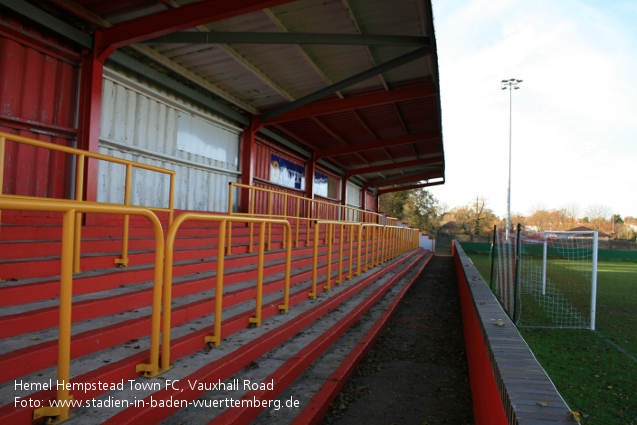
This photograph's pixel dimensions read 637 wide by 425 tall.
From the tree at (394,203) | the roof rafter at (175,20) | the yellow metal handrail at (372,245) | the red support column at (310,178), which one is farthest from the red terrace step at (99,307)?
the tree at (394,203)

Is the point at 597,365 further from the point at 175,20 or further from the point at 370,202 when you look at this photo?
the point at 370,202

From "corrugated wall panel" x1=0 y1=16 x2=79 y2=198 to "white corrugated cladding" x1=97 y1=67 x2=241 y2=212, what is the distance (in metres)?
0.71

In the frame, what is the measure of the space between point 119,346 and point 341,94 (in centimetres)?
948

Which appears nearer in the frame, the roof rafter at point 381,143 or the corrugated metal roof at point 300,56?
the corrugated metal roof at point 300,56

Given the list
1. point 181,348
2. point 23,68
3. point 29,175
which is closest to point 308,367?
point 181,348

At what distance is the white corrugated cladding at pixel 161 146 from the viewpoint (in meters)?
7.18

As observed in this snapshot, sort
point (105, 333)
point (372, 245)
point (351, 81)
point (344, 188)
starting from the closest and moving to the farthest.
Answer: point (105, 333) < point (372, 245) < point (351, 81) < point (344, 188)

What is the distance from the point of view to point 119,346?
285 centimetres

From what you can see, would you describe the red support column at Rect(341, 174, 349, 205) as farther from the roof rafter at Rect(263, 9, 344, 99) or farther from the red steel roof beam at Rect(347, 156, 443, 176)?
the roof rafter at Rect(263, 9, 344, 99)

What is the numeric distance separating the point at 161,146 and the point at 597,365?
810 cm

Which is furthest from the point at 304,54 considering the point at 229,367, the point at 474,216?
the point at 474,216

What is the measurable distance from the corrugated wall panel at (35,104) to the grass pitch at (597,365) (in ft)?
22.9

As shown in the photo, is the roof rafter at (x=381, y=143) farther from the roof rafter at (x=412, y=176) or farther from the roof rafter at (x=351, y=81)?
the roof rafter at (x=412, y=176)

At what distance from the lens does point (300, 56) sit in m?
8.63
